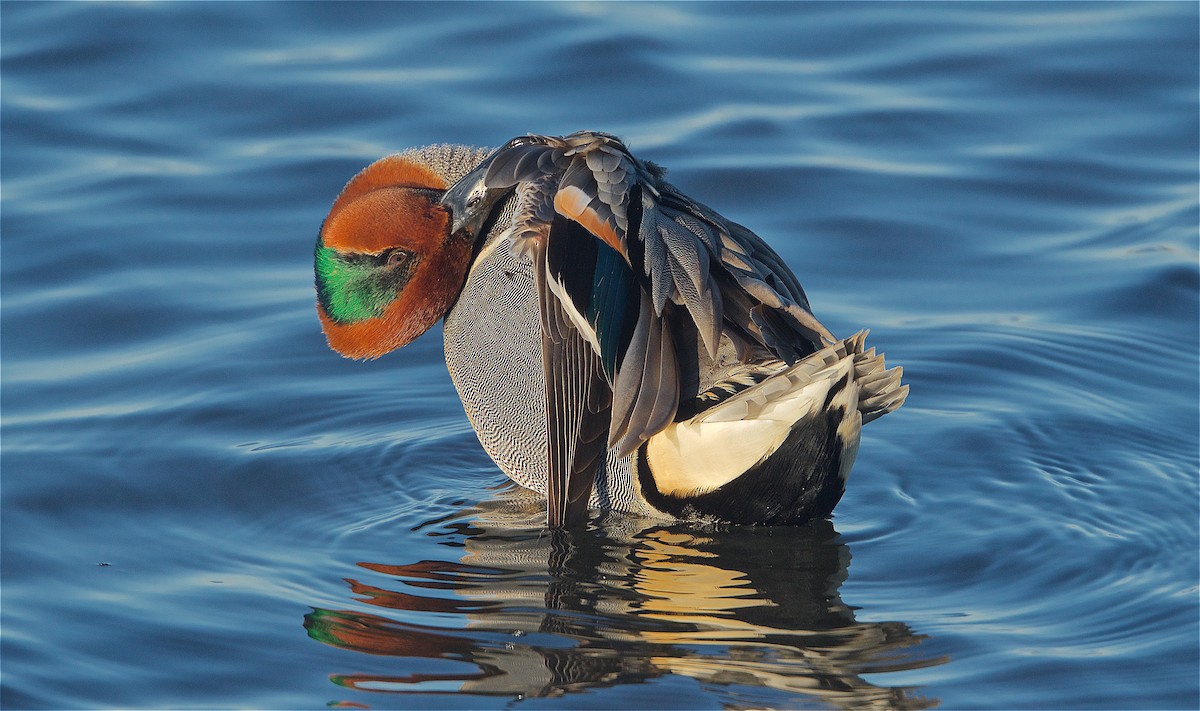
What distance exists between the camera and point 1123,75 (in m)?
9.65

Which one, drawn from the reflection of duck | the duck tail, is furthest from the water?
the duck tail

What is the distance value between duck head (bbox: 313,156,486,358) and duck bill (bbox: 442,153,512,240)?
13 millimetres

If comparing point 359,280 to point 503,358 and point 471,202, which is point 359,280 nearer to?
point 471,202

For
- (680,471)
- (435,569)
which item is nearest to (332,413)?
(435,569)

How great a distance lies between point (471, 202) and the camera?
17.9 ft

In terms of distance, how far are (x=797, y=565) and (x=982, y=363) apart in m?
2.03

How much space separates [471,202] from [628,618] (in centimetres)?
160

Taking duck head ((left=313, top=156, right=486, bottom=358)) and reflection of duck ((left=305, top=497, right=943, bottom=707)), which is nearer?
reflection of duck ((left=305, top=497, right=943, bottom=707))

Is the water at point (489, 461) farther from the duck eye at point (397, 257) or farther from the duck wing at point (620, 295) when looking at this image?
the duck eye at point (397, 257)

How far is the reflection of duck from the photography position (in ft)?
14.3

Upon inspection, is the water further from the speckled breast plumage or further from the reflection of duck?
the speckled breast plumage

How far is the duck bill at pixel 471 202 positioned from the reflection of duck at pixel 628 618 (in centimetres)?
105

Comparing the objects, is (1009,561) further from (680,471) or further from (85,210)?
(85,210)

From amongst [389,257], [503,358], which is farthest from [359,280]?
[503,358]
